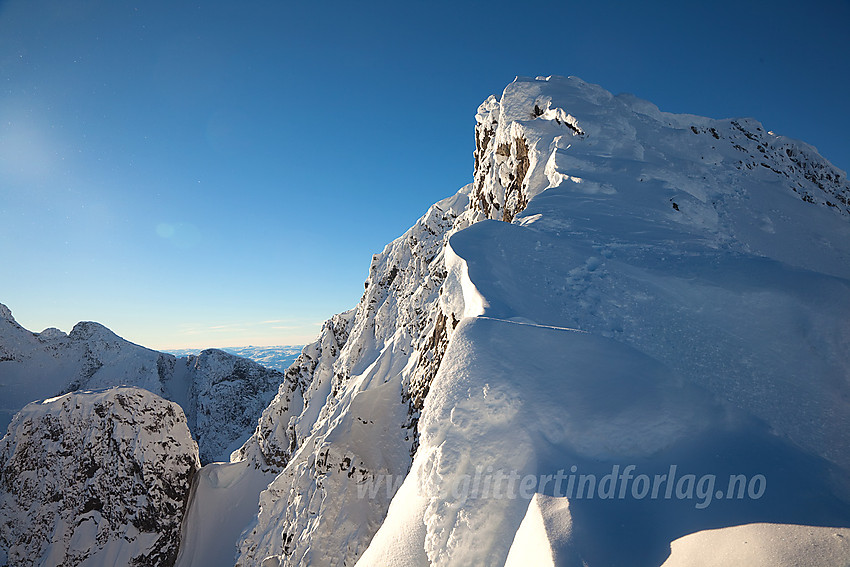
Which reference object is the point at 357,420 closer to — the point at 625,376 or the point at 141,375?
the point at 625,376

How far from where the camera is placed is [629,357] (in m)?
4.68

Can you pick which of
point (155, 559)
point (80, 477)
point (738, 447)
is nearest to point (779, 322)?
point (738, 447)

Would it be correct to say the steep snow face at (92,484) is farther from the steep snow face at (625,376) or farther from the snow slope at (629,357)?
the steep snow face at (625,376)

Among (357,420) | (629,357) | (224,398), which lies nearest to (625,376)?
(629,357)

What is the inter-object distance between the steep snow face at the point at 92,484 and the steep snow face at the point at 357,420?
6.87 metres

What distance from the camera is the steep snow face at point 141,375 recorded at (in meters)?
48.6

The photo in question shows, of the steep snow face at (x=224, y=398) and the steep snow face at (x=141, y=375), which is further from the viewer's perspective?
the steep snow face at (x=141, y=375)

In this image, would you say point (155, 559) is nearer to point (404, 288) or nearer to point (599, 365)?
point (404, 288)

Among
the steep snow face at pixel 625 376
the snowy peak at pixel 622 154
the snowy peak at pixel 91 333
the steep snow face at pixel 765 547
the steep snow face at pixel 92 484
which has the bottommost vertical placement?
the steep snow face at pixel 92 484

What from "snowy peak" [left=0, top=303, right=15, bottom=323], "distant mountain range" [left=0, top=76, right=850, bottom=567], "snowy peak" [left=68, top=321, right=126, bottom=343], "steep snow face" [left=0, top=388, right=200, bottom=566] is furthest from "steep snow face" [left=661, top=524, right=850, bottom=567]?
"snowy peak" [left=0, top=303, right=15, bottom=323]

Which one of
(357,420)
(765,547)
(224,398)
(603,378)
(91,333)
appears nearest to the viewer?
(765,547)

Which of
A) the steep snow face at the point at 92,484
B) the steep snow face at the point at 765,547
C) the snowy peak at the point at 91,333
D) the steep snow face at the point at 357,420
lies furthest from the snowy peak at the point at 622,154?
the snowy peak at the point at 91,333

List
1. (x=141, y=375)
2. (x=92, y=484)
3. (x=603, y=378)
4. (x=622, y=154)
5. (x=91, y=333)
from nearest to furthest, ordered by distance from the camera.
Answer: (x=603, y=378), (x=622, y=154), (x=92, y=484), (x=141, y=375), (x=91, y=333)

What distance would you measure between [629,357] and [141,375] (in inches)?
2774
